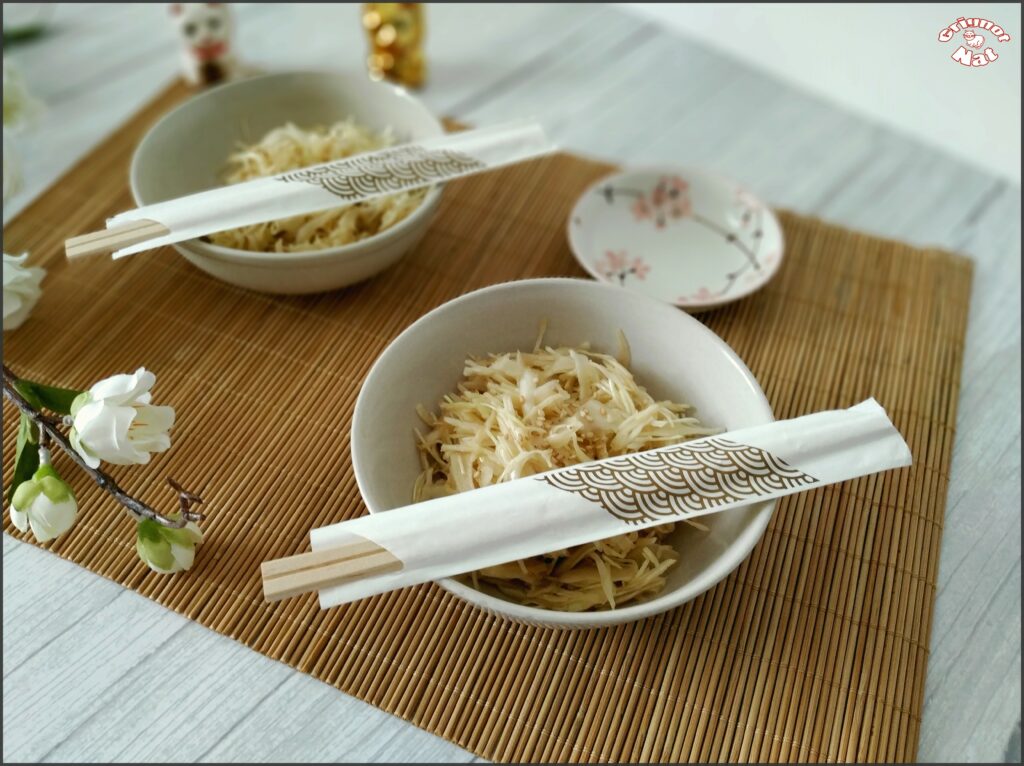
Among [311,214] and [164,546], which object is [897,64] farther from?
[164,546]

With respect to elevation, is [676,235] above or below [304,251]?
below

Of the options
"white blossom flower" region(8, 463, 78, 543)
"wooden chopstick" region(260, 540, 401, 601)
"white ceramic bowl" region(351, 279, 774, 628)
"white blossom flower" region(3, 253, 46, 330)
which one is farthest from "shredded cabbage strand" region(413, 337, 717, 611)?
"white blossom flower" region(3, 253, 46, 330)

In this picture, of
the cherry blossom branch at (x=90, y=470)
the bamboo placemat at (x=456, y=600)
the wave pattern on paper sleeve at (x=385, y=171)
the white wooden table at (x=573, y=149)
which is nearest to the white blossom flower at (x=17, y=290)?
the bamboo placemat at (x=456, y=600)

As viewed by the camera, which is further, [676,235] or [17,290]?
[676,235]

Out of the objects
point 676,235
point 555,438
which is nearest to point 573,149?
point 676,235

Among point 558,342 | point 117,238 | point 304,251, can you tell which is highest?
point 117,238

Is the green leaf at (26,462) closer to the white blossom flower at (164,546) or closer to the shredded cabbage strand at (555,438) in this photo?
the white blossom flower at (164,546)

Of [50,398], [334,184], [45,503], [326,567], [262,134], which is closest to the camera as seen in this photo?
[326,567]

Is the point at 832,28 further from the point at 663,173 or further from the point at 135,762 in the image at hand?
the point at 135,762
